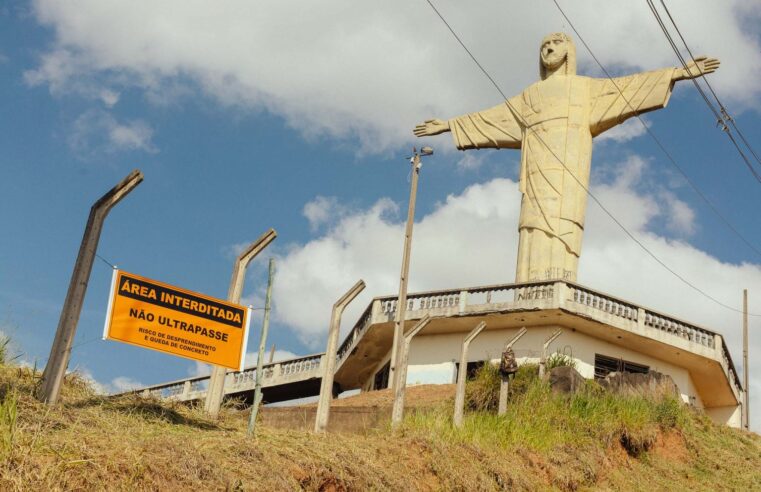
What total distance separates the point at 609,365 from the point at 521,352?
258 cm

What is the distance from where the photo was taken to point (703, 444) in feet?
62.9

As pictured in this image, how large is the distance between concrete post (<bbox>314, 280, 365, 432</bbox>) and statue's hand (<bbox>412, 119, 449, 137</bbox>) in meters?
16.7

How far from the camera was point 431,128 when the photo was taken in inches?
1171

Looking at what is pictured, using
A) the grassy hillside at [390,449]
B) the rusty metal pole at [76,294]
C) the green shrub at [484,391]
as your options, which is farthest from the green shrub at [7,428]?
the green shrub at [484,391]

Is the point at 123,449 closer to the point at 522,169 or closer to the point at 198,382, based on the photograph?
the point at 522,169

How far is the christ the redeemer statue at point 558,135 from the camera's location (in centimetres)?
2667

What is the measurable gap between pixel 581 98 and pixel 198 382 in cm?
1585

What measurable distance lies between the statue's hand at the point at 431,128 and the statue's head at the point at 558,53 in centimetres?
342

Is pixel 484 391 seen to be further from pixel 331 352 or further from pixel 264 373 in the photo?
pixel 264 373

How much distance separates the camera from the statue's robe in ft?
87.5

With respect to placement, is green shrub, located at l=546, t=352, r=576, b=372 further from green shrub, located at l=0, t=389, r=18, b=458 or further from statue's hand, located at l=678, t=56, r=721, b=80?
green shrub, located at l=0, t=389, r=18, b=458

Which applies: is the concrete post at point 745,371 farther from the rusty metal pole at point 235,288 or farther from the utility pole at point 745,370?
the rusty metal pole at point 235,288

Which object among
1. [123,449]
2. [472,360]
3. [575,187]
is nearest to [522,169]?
[575,187]

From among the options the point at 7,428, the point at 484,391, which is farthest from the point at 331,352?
the point at 484,391
